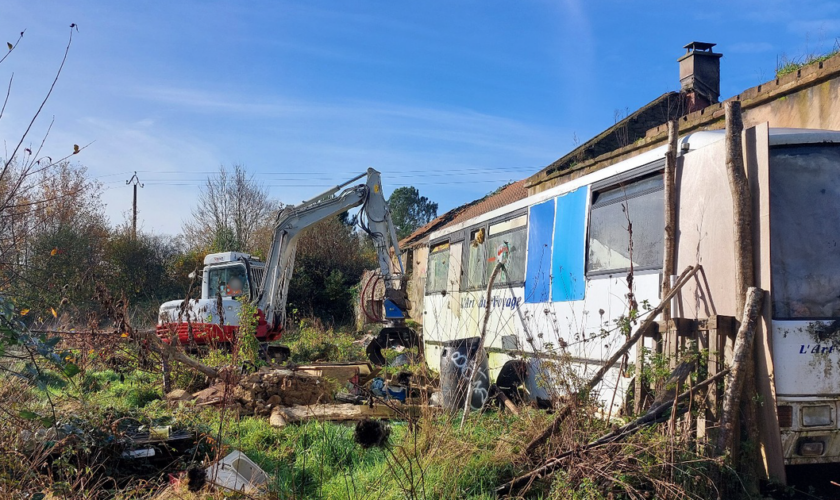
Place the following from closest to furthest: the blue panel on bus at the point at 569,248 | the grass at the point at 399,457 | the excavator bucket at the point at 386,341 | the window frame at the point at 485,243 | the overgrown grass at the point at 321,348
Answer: the grass at the point at 399,457, the blue panel on bus at the point at 569,248, the window frame at the point at 485,243, the excavator bucket at the point at 386,341, the overgrown grass at the point at 321,348

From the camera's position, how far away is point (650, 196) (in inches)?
245

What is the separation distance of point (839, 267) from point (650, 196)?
176cm

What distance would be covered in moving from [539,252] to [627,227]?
1.79m

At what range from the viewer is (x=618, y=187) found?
6.69m

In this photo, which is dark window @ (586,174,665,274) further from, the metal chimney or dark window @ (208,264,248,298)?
the metal chimney

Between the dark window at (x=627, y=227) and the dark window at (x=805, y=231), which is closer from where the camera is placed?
the dark window at (x=805, y=231)

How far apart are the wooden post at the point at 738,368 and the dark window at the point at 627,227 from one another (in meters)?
1.25

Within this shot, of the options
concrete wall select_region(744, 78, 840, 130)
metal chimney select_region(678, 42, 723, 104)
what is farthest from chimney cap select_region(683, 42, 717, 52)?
concrete wall select_region(744, 78, 840, 130)

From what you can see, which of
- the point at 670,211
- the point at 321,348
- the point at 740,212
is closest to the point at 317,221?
the point at 321,348

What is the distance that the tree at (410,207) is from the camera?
2491 inches

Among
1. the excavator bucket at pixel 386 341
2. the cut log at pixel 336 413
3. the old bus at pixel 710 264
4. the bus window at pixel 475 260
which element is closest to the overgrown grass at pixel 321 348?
the excavator bucket at pixel 386 341

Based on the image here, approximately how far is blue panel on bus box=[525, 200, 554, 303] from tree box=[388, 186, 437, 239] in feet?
176

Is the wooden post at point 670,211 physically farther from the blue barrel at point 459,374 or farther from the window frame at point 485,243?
the window frame at point 485,243

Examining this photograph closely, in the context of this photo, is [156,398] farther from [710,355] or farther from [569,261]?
[710,355]
